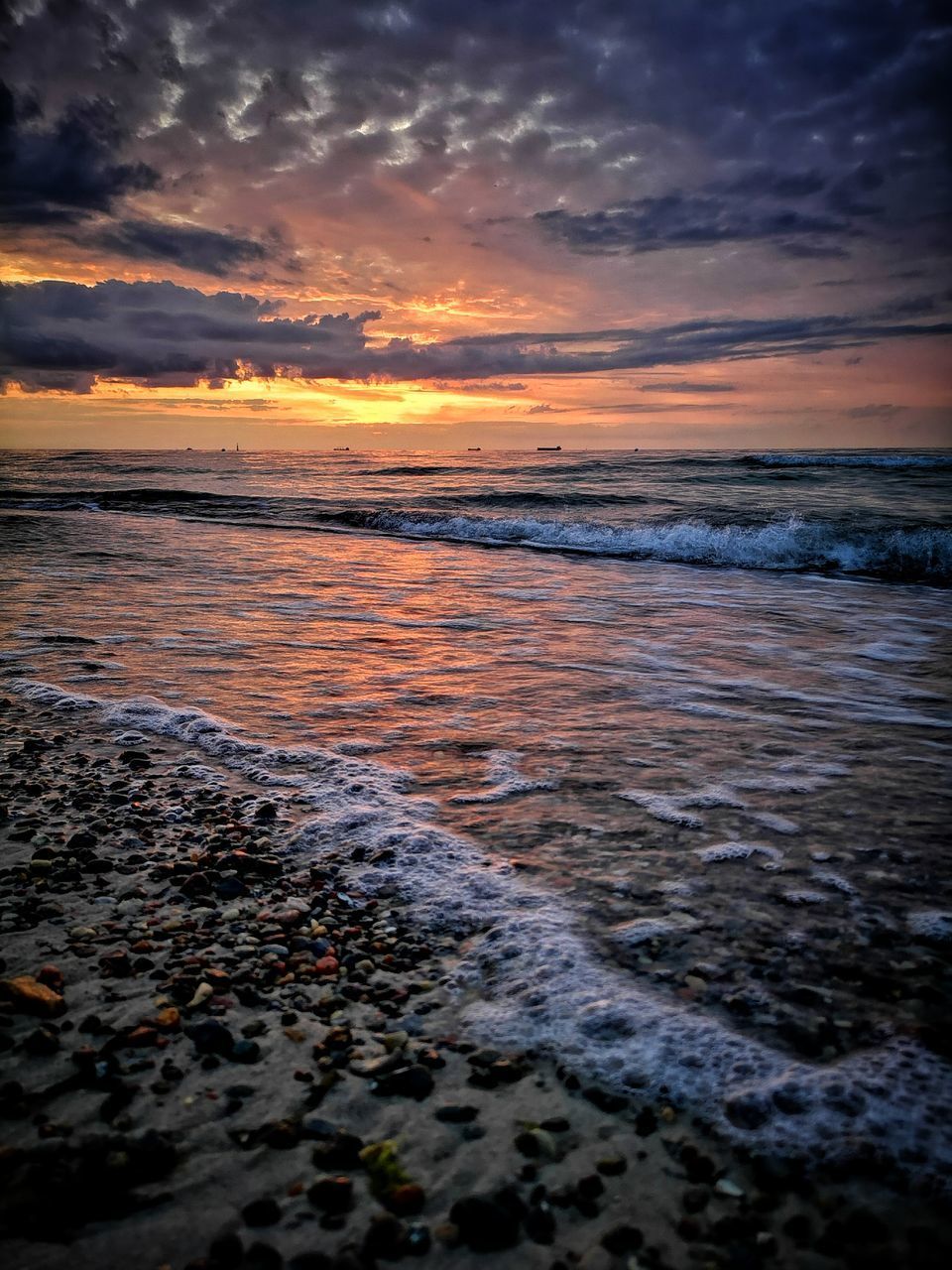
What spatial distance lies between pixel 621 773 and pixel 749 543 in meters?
12.9

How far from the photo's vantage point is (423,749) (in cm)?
471

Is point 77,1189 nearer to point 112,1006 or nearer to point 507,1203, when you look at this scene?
point 112,1006

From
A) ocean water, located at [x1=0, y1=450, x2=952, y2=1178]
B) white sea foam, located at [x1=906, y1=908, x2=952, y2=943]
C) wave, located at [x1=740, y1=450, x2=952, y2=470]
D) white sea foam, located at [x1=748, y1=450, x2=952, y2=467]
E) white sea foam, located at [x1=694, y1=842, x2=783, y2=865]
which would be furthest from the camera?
white sea foam, located at [x1=748, y1=450, x2=952, y2=467]

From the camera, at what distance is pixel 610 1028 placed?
2.37 m

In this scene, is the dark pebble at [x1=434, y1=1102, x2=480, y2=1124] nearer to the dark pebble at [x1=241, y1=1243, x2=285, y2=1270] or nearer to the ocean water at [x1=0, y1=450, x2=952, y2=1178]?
the ocean water at [x1=0, y1=450, x2=952, y2=1178]

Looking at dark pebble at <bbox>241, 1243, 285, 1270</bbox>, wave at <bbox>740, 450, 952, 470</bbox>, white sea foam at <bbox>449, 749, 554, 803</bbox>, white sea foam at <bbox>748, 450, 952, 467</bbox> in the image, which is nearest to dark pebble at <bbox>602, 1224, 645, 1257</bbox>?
dark pebble at <bbox>241, 1243, 285, 1270</bbox>

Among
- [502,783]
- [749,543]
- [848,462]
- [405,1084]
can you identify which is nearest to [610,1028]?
[405,1084]

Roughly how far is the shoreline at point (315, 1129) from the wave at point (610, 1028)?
95 millimetres

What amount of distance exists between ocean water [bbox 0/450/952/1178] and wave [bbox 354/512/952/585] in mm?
1336

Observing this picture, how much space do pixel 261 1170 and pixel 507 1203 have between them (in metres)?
0.64

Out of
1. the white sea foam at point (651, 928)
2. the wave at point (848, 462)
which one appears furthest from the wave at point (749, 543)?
the wave at point (848, 462)

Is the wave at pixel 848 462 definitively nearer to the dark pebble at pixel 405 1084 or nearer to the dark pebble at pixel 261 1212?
the dark pebble at pixel 405 1084

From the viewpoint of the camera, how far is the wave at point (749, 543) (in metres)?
14.1

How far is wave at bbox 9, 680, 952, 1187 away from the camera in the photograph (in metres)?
2.00
